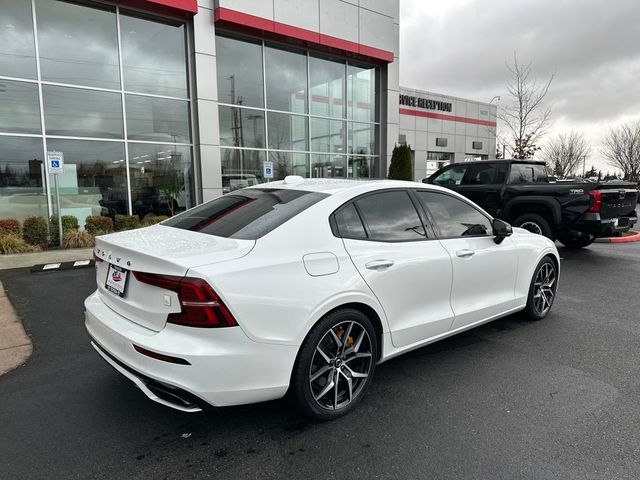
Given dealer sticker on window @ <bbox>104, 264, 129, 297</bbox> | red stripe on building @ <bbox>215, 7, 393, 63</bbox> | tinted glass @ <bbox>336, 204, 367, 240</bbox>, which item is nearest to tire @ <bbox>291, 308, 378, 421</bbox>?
tinted glass @ <bbox>336, 204, 367, 240</bbox>

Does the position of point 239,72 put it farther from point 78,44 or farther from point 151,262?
point 151,262

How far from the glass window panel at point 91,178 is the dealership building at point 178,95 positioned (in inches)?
1.0

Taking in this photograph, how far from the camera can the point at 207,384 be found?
2406mm

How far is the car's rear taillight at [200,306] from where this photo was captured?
7.91 feet

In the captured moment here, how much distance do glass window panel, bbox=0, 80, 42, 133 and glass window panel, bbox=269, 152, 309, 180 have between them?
666 cm

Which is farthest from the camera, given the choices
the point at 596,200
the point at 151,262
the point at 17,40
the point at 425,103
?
the point at 425,103

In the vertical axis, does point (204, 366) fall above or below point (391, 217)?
below

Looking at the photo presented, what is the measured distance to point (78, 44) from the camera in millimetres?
11391

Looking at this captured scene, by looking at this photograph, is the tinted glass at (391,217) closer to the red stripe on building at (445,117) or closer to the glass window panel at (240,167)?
the glass window panel at (240,167)

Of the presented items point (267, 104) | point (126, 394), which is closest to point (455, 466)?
point (126, 394)

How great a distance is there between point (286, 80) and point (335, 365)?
1376 centimetres

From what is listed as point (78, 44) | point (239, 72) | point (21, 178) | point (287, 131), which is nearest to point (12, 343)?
point (21, 178)

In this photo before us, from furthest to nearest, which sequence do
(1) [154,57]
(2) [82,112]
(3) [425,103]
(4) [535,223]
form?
(3) [425,103] → (1) [154,57] → (2) [82,112] → (4) [535,223]

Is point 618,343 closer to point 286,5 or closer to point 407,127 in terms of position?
point 286,5
